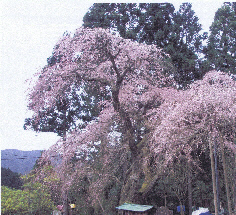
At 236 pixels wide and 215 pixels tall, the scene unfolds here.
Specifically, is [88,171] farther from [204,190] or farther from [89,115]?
[204,190]

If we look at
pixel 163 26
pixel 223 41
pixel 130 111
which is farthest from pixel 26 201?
pixel 223 41

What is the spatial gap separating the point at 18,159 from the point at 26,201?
765 millimetres

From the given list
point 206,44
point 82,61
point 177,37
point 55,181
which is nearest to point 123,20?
point 177,37

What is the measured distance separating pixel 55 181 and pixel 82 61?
213cm

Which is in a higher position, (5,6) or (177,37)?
(177,37)

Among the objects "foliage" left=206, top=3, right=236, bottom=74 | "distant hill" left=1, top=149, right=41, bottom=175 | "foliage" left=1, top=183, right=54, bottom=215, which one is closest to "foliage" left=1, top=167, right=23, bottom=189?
"distant hill" left=1, top=149, right=41, bottom=175

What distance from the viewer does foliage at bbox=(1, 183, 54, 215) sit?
461 cm

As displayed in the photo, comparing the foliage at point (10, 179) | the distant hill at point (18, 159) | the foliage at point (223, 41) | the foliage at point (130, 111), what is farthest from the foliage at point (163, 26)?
the foliage at point (10, 179)

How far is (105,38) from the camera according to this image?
386 cm

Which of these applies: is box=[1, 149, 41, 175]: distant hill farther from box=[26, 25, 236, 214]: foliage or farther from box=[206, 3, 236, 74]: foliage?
box=[206, 3, 236, 74]: foliage

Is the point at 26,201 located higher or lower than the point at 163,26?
lower

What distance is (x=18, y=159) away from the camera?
497 centimetres

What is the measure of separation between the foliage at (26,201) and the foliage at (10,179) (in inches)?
13.8

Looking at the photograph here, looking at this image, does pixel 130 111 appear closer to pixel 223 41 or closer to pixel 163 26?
pixel 223 41
